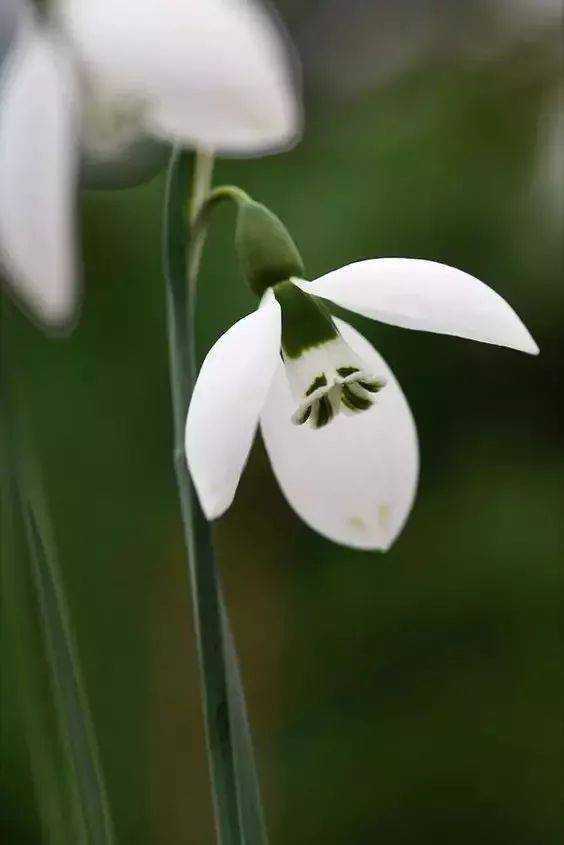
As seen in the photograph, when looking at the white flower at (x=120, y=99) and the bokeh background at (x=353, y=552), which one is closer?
the white flower at (x=120, y=99)

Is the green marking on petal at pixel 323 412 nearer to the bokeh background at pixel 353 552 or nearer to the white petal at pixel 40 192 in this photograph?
the white petal at pixel 40 192

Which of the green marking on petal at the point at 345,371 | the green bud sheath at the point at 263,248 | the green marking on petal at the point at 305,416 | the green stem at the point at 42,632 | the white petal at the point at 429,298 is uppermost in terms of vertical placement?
the green bud sheath at the point at 263,248

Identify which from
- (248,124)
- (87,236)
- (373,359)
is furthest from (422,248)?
(248,124)

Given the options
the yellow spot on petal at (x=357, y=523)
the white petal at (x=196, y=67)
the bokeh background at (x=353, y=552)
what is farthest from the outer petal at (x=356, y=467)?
the bokeh background at (x=353, y=552)

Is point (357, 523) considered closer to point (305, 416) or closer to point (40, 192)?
point (305, 416)

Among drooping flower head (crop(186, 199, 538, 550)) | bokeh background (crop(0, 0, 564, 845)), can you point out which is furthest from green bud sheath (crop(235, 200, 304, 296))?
bokeh background (crop(0, 0, 564, 845))

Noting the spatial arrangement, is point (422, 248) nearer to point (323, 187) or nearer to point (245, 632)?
point (323, 187)
